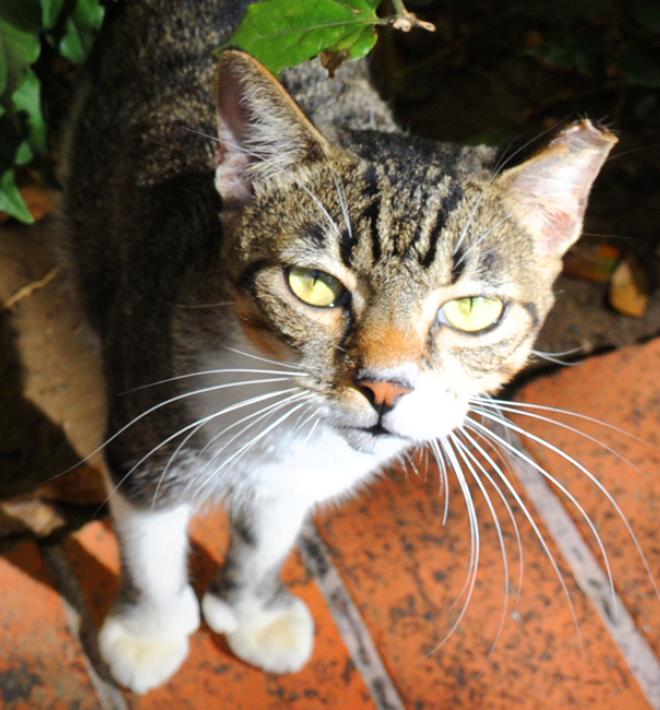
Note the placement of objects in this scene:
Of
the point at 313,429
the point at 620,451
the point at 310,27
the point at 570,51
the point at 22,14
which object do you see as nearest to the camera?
the point at 310,27

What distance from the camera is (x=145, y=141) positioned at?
1312mm

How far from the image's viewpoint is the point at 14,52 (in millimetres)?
1254

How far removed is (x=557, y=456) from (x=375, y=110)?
2.01ft

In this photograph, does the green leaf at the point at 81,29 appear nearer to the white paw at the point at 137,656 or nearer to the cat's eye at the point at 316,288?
the cat's eye at the point at 316,288

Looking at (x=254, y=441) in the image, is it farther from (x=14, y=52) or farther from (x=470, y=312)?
(x=14, y=52)

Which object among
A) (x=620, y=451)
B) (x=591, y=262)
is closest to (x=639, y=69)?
(x=591, y=262)

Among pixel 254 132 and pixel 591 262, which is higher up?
pixel 254 132

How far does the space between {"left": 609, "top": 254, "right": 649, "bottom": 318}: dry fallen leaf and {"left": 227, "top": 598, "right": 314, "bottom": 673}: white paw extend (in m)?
0.78

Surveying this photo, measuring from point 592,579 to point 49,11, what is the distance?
44.0 inches

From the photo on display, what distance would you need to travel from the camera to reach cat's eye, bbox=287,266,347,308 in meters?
0.95

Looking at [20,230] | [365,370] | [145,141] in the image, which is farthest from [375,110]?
[20,230]

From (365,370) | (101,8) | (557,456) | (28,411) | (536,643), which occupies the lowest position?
(536,643)

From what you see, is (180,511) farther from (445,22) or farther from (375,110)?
(445,22)

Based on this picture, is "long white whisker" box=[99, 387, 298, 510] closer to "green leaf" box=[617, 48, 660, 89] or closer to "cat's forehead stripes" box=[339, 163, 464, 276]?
"cat's forehead stripes" box=[339, 163, 464, 276]
